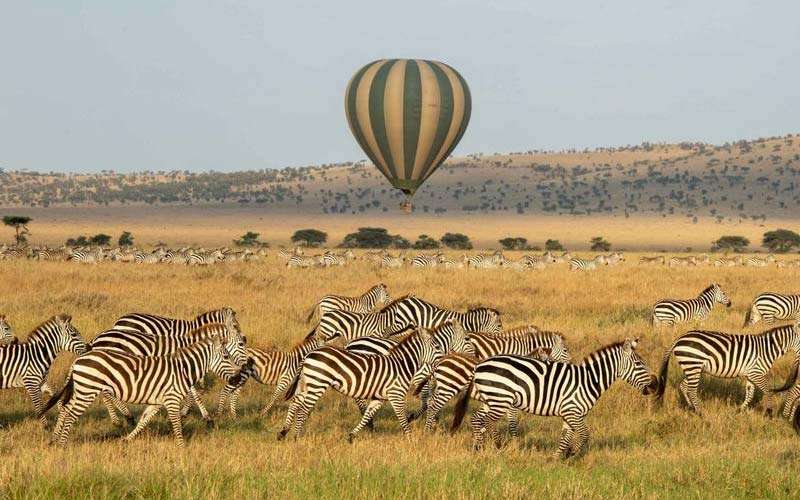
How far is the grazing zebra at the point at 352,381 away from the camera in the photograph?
1255 centimetres

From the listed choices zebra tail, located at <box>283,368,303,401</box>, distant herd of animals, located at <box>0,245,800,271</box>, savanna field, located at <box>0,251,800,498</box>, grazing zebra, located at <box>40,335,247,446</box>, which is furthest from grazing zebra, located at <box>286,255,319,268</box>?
grazing zebra, located at <box>40,335,247,446</box>

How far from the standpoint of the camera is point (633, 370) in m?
12.7

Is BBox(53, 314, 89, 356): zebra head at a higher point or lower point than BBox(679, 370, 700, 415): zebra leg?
higher

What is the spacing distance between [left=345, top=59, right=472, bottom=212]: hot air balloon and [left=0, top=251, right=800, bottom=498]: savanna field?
28.5ft

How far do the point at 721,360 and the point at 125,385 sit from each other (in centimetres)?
860

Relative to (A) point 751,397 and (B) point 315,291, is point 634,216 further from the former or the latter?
(A) point 751,397

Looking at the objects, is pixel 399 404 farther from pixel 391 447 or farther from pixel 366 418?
pixel 391 447

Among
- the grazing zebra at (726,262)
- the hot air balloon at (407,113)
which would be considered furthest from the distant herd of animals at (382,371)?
the grazing zebra at (726,262)

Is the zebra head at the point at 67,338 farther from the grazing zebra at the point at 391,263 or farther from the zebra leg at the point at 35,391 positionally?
the grazing zebra at the point at 391,263

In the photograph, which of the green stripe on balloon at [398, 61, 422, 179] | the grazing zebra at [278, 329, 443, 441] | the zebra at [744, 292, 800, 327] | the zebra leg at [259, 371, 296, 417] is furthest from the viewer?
the green stripe on balloon at [398, 61, 422, 179]

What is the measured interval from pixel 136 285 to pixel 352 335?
14.3 m

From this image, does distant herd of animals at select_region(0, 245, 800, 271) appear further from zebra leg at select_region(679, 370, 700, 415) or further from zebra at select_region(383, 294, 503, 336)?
zebra leg at select_region(679, 370, 700, 415)

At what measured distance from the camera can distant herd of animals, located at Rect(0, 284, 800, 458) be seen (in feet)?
39.1

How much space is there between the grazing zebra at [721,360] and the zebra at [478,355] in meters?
1.72
